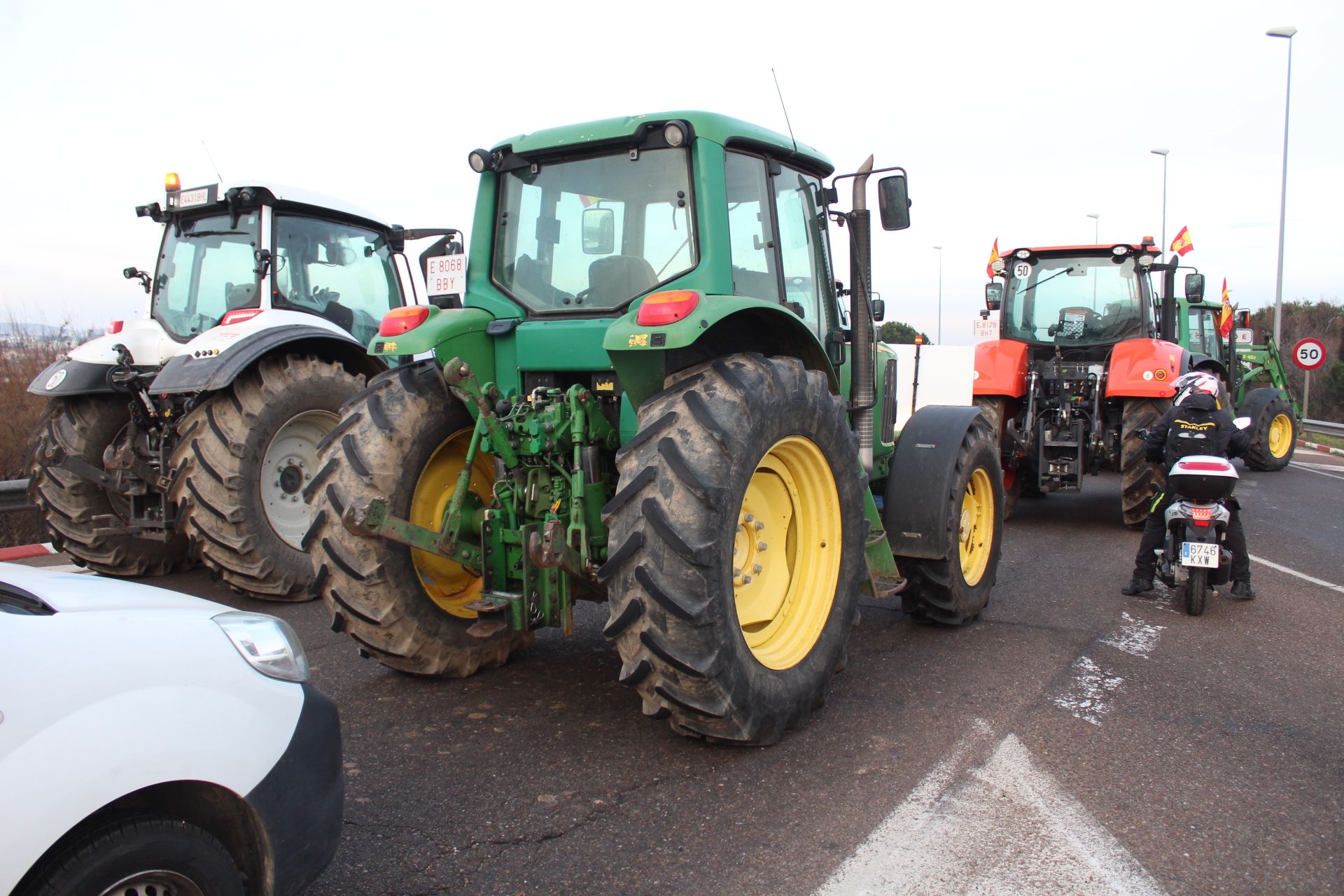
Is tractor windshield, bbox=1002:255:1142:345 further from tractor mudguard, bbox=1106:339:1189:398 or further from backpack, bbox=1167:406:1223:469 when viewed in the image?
backpack, bbox=1167:406:1223:469

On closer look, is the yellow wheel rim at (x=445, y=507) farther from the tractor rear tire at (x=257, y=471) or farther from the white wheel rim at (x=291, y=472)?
the white wheel rim at (x=291, y=472)

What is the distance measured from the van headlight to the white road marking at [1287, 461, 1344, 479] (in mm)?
14951

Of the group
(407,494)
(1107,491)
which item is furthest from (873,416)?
(1107,491)

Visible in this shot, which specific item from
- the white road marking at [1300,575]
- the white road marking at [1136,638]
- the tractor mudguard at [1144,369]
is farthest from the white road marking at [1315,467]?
the white road marking at [1136,638]

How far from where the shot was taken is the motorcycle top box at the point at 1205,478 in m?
6.26

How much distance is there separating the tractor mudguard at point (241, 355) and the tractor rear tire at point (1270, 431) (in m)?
12.1

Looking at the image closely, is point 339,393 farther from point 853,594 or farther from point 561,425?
point 853,594

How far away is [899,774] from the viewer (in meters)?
3.70

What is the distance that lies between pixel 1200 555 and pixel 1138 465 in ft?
9.64

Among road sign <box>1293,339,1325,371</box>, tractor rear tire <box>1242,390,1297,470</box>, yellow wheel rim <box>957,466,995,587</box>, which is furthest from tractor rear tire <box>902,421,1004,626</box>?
road sign <box>1293,339,1325,371</box>

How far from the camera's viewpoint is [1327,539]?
8742mm

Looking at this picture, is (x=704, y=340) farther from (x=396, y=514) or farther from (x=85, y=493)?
(x=85, y=493)

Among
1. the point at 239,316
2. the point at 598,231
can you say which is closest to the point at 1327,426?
the point at 598,231

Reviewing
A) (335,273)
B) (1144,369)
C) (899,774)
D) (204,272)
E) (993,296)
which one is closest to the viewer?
(899,774)
